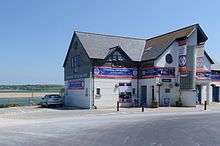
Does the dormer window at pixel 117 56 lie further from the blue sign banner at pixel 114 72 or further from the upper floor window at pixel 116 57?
the blue sign banner at pixel 114 72

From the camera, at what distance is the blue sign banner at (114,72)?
4130cm

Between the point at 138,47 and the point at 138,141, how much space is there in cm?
3236

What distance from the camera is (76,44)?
44.8 m

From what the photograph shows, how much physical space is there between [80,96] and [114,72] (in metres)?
4.62

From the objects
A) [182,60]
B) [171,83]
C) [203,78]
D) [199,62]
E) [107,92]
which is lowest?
[107,92]

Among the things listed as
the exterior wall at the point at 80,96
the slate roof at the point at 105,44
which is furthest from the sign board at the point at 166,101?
the exterior wall at the point at 80,96

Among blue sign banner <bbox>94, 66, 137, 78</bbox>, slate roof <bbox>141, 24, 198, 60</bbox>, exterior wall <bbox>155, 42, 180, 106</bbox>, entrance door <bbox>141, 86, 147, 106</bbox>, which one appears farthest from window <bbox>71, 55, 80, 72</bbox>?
exterior wall <bbox>155, 42, 180, 106</bbox>

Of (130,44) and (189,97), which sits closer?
(189,97)

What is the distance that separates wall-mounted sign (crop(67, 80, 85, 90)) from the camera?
42.8 m

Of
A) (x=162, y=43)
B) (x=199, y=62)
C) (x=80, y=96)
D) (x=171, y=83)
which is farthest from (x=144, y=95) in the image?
(x=199, y=62)

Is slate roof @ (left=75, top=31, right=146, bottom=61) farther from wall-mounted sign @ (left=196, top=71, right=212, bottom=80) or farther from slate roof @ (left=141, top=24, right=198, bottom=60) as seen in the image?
wall-mounted sign @ (left=196, top=71, right=212, bottom=80)

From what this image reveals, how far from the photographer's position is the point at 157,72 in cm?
4247

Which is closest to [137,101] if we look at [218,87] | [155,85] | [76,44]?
[155,85]

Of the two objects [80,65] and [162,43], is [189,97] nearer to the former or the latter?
[162,43]
